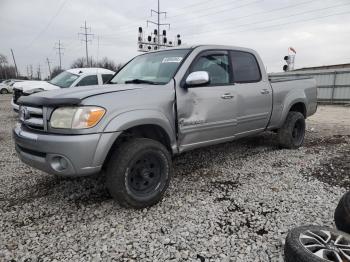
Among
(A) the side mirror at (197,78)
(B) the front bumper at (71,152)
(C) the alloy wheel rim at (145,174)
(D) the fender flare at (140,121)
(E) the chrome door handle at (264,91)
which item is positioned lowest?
(C) the alloy wheel rim at (145,174)

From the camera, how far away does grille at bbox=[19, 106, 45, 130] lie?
315 centimetres

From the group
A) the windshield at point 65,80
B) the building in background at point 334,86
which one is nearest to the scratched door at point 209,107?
the windshield at point 65,80

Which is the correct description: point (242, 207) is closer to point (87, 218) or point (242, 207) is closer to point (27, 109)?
point (87, 218)

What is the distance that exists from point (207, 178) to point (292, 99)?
2447 millimetres

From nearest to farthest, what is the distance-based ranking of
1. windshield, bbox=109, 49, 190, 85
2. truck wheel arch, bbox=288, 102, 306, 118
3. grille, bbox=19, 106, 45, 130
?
grille, bbox=19, 106, 45, 130 → windshield, bbox=109, 49, 190, 85 → truck wheel arch, bbox=288, 102, 306, 118

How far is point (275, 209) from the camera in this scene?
11.0 feet

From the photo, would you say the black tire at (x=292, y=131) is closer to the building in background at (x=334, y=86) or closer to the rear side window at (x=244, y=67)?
the rear side window at (x=244, y=67)

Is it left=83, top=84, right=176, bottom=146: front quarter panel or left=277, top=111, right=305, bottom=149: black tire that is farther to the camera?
left=277, top=111, right=305, bottom=149: black tire

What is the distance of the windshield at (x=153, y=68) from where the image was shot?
3.90m

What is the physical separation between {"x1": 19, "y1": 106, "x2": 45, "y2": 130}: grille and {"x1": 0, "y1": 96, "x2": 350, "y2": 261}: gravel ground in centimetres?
95

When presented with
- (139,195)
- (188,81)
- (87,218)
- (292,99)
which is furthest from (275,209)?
(292,99)

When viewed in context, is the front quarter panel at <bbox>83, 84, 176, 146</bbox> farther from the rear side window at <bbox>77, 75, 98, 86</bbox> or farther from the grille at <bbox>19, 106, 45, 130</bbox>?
the rear side window at <bbox>77, 75, 98, 86</bbox>

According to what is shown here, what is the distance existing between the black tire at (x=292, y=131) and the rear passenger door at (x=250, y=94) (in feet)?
2.23

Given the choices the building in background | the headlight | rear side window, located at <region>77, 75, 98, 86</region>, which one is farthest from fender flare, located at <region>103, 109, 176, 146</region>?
the building in background
